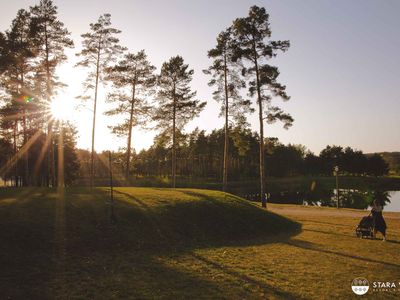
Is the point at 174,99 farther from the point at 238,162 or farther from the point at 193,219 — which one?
the point at 238,162

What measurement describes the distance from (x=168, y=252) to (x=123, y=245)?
1971mm

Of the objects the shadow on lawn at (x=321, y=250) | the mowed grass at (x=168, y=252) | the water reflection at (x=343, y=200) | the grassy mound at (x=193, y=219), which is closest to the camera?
the mowed grass at (x=168, y=252)

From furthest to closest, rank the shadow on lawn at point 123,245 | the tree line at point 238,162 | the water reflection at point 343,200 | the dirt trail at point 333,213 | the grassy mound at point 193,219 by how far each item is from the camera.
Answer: the tree line at point 238,162 → the water reflection at point 343,200 → the dirt trail at point 333,213 → the grassy mound at point 193,219 → the shadow on lawn at point 123,245

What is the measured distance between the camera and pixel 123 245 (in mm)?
14273

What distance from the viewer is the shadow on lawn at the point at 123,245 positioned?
943 cm

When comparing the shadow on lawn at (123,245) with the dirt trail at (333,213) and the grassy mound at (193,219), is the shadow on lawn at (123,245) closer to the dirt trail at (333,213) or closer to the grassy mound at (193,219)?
the grassy mound at (193,219)

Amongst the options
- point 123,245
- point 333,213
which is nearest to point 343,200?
point 333,213

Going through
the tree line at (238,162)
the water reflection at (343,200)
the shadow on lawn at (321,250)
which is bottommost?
the water reflection at (343,200)

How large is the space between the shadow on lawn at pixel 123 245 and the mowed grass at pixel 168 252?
0.04 m

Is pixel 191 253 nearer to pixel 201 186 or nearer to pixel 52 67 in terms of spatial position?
pixel 52 67

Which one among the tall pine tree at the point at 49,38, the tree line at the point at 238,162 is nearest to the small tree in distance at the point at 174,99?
the tall pine tree at the point at 49,38

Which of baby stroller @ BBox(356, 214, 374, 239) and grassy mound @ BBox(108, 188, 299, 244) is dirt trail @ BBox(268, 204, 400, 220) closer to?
grassy mound @ BBox(108, 188, 299, 244)

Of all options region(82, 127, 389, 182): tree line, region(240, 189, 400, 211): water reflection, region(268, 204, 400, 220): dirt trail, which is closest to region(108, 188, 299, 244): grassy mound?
region(268, 204, 400, 220): dirt trail

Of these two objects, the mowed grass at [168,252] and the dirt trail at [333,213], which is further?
the dirt trail at [333,213]
